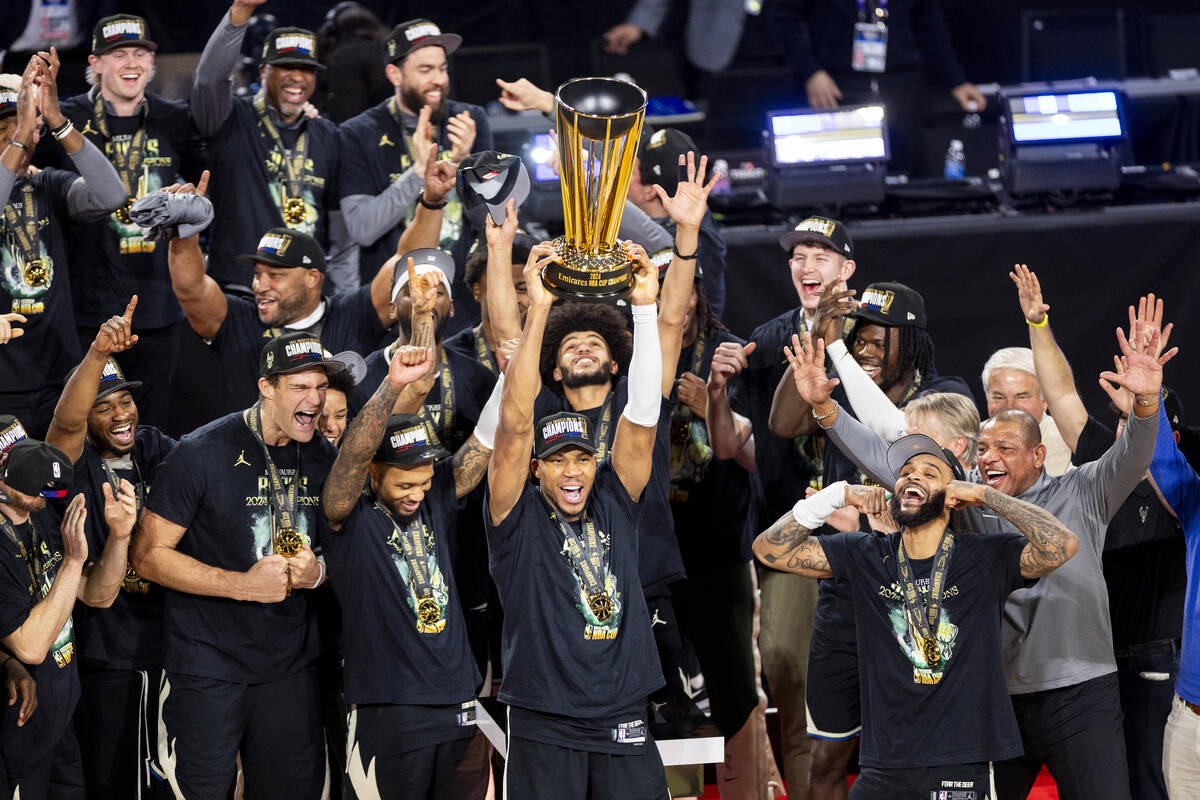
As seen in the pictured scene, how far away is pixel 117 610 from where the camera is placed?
604cm

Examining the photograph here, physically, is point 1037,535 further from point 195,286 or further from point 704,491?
point 195,286

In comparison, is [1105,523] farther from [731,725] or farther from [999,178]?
[999,178]

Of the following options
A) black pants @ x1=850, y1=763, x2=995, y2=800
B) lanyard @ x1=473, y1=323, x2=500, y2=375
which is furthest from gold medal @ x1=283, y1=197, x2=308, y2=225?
black pants @ x1=850, y1=763, x2=995, y2=800

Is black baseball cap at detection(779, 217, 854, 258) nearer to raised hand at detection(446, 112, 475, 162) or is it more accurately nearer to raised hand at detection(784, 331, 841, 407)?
raised hand at detection(784, 331, 841, 407)

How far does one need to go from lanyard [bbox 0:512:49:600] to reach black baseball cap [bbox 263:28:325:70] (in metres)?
2.38

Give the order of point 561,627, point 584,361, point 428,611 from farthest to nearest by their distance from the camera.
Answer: point 584,361, point 428,611, point 561,627

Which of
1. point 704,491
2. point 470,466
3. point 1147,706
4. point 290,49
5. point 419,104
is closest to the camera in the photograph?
point 470,466

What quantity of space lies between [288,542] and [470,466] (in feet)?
2.28

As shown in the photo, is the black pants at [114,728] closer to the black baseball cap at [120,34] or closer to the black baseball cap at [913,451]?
the black baseball cap at [120,34]

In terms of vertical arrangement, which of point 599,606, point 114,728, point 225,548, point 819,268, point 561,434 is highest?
point 819,268

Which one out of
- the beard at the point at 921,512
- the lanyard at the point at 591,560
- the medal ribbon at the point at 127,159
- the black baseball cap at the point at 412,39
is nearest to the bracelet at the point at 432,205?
the black baseball cap at the point at 412,39

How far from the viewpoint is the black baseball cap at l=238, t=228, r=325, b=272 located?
21.1 feet

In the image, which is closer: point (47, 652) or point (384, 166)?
point (47, 652)

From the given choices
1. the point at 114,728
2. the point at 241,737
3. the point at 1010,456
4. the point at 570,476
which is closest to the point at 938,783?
the point at 1010,456
